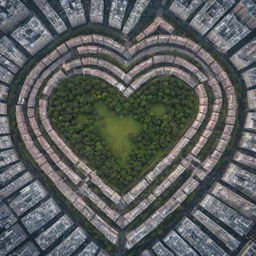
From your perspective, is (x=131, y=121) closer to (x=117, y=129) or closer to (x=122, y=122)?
(x=122, y=122)

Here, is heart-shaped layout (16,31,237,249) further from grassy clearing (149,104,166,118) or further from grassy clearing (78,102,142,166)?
grassy clearing (78,102,142,166)

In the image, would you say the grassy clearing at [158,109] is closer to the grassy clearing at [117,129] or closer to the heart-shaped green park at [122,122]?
the heart-shaped green park at [122,122]

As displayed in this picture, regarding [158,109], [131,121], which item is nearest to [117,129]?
[131,121]

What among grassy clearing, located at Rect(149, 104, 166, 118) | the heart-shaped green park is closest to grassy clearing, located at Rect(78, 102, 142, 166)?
the heart-shaped green park

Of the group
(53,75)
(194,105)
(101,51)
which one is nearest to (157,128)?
(194,105)

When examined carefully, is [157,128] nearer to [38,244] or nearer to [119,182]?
[119,182]
